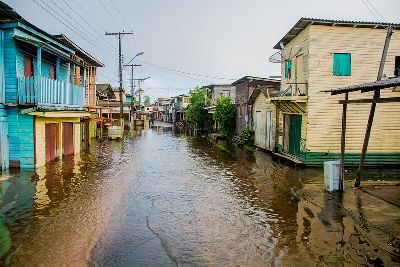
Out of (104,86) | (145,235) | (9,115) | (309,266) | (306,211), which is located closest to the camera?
(309,266)

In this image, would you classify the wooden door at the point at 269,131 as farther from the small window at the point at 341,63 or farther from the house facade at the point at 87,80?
the house facade at the point at 87,80

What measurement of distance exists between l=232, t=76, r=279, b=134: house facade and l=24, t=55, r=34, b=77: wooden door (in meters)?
17.3

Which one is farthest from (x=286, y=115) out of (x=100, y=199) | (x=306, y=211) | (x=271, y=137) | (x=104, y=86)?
(x=104, y=86)

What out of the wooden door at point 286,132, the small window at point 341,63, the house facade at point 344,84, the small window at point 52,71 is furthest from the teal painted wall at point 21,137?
the small window at point 341,63

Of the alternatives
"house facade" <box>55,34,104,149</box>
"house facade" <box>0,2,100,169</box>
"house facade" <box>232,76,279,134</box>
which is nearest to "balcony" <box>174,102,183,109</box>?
"house facade" <box>232,76,279,134</box>

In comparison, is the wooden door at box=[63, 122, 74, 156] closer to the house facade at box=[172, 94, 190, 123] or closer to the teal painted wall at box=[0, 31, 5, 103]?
the teal painted wall at box=[0, 31, 5, 103]

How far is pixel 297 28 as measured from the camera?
1816 centimetres

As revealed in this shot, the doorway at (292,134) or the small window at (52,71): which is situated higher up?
the small window at (52,71)

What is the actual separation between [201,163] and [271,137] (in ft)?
22.4

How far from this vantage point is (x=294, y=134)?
19500 mm

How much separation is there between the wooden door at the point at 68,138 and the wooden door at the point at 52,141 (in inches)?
46.2

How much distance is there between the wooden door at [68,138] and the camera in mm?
19906

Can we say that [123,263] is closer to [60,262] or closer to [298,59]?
[60,262]

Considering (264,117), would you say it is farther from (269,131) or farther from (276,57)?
(276,57)
